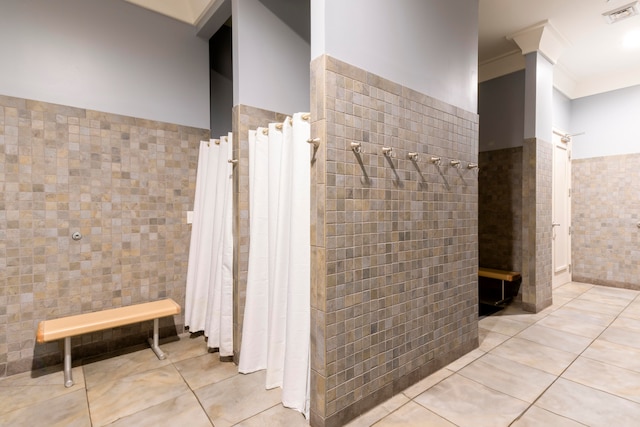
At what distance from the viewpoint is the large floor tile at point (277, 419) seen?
1.52 m

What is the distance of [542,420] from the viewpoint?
1546mm

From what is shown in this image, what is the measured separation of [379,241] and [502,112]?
9.83 feet

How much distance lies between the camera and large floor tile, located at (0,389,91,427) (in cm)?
154

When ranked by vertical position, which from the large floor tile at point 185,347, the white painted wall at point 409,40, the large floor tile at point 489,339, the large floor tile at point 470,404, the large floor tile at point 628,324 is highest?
the white painted wall at point 409,40

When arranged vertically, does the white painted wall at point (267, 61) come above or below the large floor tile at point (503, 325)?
above

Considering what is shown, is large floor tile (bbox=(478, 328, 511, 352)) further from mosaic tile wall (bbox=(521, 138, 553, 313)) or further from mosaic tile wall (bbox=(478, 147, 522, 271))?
mosaic tile wall (bbox=(478, 147, 522, 271))

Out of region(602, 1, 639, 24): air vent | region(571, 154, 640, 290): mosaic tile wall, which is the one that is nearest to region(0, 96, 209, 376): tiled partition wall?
region(602, 1, 639, 24): air vent

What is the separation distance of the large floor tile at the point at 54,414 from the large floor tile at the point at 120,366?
0.14 metres

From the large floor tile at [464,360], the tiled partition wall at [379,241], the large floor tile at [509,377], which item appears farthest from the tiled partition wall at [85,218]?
the large floor tile at [509,377]

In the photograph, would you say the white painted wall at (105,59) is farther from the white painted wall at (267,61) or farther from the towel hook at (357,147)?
the towel hook at (357,147)

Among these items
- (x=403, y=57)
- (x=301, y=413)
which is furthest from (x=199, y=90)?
(x=301, y=413)

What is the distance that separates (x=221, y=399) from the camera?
1.72 meters

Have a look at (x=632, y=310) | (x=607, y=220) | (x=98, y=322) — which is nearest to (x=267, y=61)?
(x=98, y=322)

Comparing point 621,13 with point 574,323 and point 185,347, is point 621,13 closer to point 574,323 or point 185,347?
point 574,323
